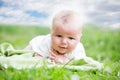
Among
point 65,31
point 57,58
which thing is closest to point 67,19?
point 65,31

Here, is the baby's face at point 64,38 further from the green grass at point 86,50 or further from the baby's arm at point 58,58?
the green grass at point 86,50

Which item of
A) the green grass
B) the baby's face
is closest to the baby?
the baby's face

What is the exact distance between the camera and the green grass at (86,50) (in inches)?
56.6

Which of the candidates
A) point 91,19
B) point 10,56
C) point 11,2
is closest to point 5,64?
point 10,56

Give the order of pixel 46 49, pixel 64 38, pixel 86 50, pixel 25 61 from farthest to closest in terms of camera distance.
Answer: pixel 86 50 → pixel 46 49 → pixel 64 38 → pixel 25 61

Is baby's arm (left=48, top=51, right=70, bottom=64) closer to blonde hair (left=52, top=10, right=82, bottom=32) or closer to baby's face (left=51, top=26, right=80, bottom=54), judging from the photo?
baby's face (left=51, top=26, right=80, bottom=54)

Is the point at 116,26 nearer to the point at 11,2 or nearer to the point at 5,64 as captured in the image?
the point at 11,2

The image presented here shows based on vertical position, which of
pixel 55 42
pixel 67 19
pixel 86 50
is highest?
pixel 67 19

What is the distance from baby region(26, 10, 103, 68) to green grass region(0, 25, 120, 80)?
132 millimetres

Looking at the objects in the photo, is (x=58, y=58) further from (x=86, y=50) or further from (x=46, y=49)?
(x=86, y=50)

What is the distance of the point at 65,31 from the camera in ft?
5.91

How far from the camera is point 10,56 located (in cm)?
180

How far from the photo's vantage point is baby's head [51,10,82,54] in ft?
5.93

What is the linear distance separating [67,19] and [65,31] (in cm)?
6
